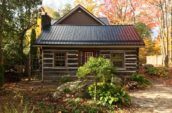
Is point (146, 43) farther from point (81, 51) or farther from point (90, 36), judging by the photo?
point (81, 51)

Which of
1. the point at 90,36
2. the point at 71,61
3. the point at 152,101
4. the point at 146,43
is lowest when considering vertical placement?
the point at 152,101

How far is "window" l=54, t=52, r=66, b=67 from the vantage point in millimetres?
23297

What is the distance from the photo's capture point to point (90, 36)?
947 inches

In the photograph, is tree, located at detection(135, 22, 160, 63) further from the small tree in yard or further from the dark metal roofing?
the small tree in yard

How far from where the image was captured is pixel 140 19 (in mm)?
48938

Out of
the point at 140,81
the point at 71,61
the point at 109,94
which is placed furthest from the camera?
the point at 71,61

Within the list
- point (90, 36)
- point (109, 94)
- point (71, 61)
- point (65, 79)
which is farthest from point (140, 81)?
point (109, 94)

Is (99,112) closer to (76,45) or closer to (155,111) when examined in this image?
(155,111)

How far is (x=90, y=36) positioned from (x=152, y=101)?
10.0 m

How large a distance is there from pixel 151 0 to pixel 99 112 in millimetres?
28211

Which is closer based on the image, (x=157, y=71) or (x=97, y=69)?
(x=97, y=69)

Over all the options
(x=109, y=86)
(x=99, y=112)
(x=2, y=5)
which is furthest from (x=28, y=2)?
(x=99, y=112)

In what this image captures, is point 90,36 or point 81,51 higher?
point 90,36

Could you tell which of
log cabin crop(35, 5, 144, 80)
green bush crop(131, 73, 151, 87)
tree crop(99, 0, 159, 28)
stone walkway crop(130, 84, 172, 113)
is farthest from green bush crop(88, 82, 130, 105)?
tree crop(99, 0, 159, 28)
